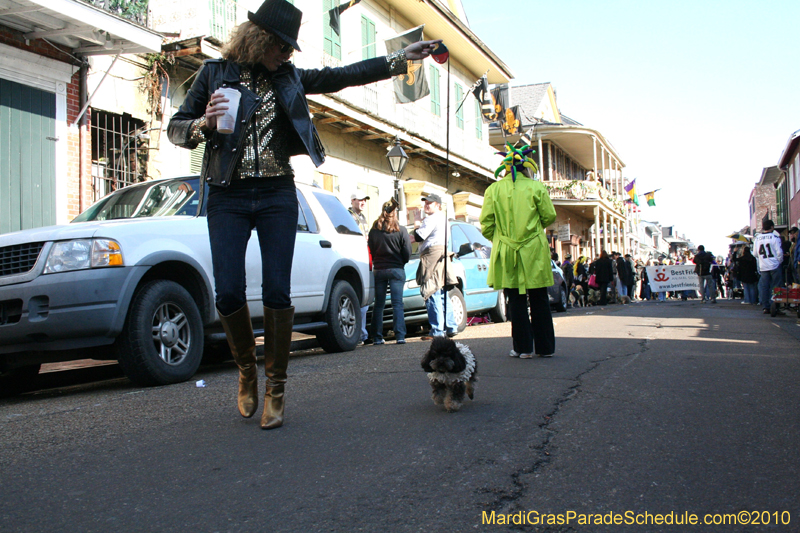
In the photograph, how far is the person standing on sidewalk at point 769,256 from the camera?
14.8m

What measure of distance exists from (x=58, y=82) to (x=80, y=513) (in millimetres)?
10599

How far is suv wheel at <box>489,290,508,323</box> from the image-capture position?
1248 centimetres

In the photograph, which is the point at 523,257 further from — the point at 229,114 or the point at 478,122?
the point at 478,122

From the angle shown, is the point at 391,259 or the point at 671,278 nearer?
the point at 391,259

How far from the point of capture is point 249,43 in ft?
11.7

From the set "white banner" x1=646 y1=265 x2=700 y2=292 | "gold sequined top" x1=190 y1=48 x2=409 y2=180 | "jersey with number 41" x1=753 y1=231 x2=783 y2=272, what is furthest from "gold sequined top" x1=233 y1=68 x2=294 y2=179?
"white banner" x1=646 y1=265 x2=700 y2=292

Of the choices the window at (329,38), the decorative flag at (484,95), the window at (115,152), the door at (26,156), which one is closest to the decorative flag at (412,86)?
the window at (329,38)

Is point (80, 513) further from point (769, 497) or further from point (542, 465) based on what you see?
point (769, 497)

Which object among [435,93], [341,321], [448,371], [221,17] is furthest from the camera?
[435,93]

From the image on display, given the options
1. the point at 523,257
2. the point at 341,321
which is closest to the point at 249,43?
the point at 523,257

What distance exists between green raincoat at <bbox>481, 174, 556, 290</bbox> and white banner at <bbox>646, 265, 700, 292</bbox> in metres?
26.5

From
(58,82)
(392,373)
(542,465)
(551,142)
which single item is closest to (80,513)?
(542,465)

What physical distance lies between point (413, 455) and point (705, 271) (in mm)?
23480

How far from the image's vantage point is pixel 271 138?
368cm
